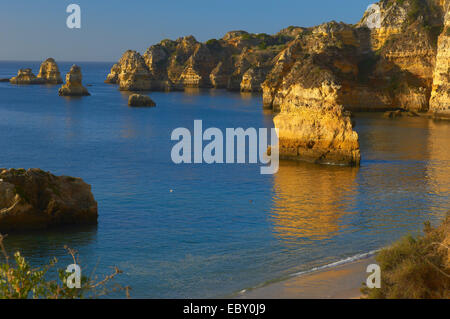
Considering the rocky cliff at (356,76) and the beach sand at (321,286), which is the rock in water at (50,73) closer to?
the rocky cliff at (356,76)

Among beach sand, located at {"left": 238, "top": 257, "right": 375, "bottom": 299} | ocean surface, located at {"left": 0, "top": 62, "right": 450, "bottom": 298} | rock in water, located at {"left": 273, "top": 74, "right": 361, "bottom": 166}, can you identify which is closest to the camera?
beach sand, located at {"left": 238, "top": 257, "right": 375, "bottom": 299}

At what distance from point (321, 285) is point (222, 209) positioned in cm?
1238

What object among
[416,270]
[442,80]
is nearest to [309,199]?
[416,270]

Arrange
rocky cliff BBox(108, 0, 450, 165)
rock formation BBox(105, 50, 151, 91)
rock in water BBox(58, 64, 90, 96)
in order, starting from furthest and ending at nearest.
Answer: rock formation BBox(105, 50, 151, 91) → rock in water BBox(58, 64, 90, 96) → rocky cliff BBox(108, 0, 450, 165)

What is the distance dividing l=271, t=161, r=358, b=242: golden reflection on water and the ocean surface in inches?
2.9

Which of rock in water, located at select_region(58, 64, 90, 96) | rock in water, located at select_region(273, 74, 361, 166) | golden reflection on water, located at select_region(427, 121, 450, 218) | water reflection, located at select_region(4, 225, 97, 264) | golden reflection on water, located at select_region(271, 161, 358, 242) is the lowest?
water reflection, located at select_region(4, 225, 97, 264)

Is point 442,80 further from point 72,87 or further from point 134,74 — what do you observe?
point 134,74

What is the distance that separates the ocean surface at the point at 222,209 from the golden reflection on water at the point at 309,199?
2.9 inches

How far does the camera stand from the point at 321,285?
18891 millimetres

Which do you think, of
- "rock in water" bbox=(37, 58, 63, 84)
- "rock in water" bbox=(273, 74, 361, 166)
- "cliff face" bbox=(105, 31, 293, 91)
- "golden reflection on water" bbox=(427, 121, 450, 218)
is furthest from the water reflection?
"rock in water" bbox=(37, 58, 63, 84)

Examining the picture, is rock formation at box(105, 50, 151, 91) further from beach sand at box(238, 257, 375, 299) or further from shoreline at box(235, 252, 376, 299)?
beach sand at box(238, 257, 375, 299)

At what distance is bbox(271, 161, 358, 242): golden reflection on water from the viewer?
26.7 m

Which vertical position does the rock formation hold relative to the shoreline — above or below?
above

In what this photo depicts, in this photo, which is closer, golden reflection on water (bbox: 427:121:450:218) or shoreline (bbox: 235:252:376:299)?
shoreline (bbox: 235:252:376:299)
